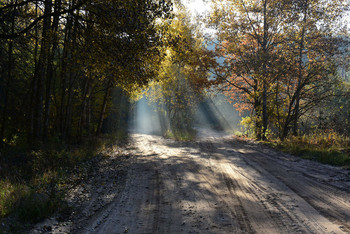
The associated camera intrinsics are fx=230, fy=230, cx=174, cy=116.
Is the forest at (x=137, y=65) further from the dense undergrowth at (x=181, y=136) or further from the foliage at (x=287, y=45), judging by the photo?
the dense undergrowth at (x=181, y=136)

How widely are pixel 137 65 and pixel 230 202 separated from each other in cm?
488

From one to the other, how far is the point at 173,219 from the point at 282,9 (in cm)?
1480

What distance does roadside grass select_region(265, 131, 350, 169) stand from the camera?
8.07 meters

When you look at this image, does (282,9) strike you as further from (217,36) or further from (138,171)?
(138,171)

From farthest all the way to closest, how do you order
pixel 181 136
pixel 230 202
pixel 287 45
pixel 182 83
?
pixel 182 83, pixel 181 136, pixel 287 45, pixel 230 202

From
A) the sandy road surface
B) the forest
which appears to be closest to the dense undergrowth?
the forest

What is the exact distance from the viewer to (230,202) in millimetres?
4469

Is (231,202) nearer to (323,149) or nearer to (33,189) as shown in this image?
(33,189)

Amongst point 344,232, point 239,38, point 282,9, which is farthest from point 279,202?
point 239,38

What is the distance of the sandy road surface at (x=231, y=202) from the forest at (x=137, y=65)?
61.2 inches

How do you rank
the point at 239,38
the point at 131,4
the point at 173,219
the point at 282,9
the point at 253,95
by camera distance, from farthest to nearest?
the point at 253,95 → the point at 239,38 → the point at 282,9 → the point at 131,4 → the point at 173,219

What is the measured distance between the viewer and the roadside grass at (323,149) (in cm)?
807

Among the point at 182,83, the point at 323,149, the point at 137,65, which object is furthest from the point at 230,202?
the point at 182,83

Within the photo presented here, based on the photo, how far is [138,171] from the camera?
750 centimetres
